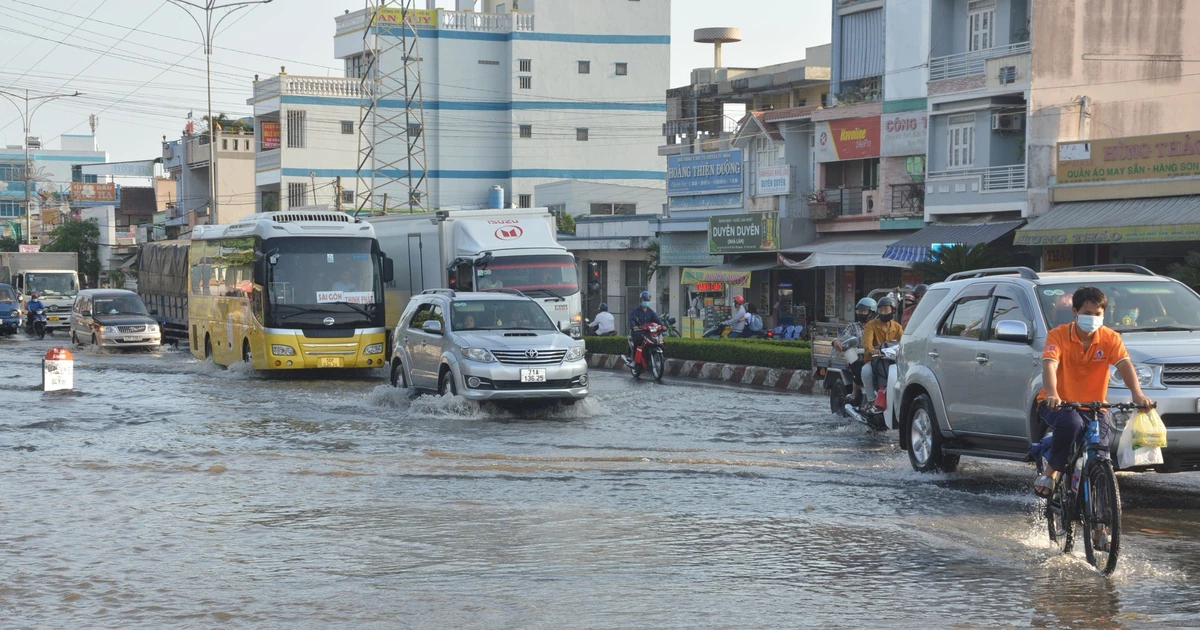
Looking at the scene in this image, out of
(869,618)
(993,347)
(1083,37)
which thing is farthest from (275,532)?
(1083,37)

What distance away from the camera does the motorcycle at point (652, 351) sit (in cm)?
2492

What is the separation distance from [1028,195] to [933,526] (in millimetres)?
25188

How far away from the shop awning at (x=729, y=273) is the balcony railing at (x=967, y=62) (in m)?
7.84

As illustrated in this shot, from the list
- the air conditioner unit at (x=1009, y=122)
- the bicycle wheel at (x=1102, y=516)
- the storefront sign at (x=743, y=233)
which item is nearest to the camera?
the bicycle wheel at (x=1102, y=516)

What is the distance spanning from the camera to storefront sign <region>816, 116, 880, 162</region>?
3862 centimetres

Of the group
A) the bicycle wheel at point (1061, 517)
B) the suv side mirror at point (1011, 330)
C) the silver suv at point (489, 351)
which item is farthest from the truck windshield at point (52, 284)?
the bicycle wheel at point (1061, 517)

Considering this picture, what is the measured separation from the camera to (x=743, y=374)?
2583 cm

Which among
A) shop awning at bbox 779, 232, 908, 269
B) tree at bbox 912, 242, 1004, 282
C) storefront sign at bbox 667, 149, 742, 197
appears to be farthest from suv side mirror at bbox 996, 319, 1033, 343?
storefront sign at bbox 667, 149, 742, 197

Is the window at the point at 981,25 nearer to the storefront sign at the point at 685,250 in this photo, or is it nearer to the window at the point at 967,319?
the storefront sign at the point at 685,250

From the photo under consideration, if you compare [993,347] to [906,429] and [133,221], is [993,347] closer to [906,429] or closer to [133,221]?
[906,429]

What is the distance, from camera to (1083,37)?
3444 cm

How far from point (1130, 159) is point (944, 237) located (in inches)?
205

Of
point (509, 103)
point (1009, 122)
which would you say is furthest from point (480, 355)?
point (509, 103)

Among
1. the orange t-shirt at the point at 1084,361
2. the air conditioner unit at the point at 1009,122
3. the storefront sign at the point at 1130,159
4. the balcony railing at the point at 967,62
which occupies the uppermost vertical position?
the balcony railing at the point at 967,62
